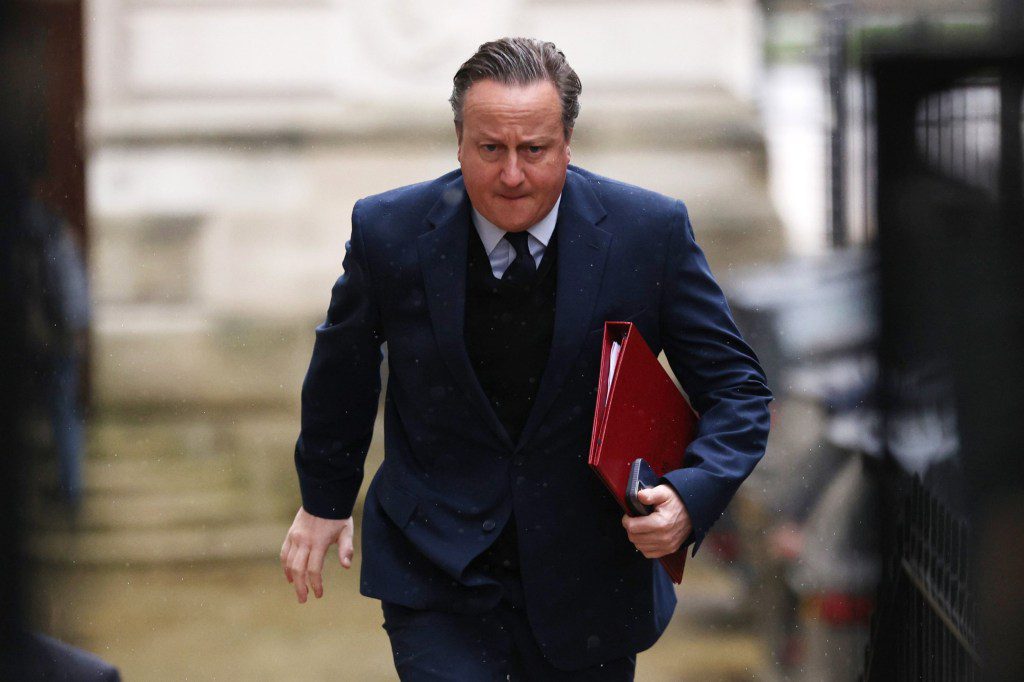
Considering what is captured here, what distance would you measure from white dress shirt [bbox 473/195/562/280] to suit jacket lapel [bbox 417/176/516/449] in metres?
0.03

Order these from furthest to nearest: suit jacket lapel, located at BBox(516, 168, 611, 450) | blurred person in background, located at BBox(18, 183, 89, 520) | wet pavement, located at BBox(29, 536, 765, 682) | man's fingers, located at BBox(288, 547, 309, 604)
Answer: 1. blurred person in background, located at BBox(18, 183, 89, 520)
2. wet pavement, located at BBox(29, 536, 765, 682)
3. man's fingers, located at BBox(288, 547, 309, 604)
4. suit jacket lapel, located at BBox(516, 168, 611, 450)

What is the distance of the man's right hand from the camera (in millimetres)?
2785

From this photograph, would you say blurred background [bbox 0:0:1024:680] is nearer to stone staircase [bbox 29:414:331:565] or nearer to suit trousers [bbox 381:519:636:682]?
stone staircase [bbox 29:414:331:565]

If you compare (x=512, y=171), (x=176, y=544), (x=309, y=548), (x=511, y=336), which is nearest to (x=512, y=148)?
(x=512, y=171)

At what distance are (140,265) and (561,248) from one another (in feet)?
20.4

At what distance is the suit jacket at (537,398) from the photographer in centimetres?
261

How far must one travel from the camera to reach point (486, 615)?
8.78 feet

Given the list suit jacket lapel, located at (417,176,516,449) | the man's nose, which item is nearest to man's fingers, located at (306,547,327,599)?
suit jacket lapel, located at (417,176,516,449)

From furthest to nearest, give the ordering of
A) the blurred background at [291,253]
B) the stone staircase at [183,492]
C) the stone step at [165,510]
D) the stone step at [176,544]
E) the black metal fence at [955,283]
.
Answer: the stone step at [165,510]
the stone staircase at [183,492]
the stone step at [176,544]
the blurred background at [291,253]
the black metal fence at [955,283]

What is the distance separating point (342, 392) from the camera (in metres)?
2.72

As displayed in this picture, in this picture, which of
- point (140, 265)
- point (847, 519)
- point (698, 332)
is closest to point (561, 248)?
point (698, 332)

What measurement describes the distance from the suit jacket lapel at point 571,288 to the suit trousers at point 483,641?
22 centimetres

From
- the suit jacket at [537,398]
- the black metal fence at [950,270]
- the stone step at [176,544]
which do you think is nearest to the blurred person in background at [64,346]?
the stone step at [176,544]

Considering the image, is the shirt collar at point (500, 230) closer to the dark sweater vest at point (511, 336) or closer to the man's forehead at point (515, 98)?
the dark sweater vest at point (511, 336)
